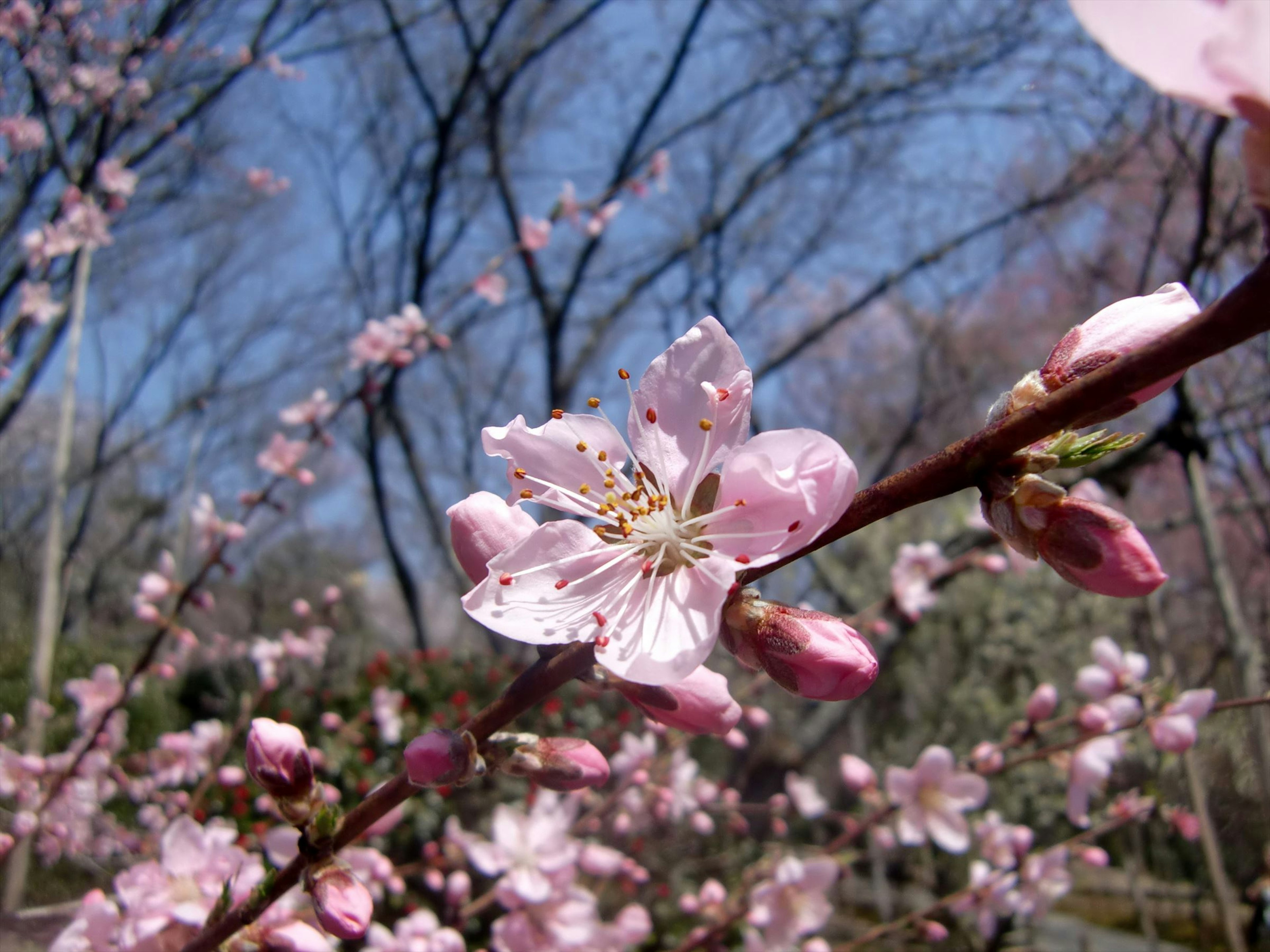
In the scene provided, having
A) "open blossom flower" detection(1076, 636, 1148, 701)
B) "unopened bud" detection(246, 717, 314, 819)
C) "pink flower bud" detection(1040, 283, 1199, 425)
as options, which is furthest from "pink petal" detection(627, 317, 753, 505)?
"open blossom flower" detection(1076, 636, 1148, 701)

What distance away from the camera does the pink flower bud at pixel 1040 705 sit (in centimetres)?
182

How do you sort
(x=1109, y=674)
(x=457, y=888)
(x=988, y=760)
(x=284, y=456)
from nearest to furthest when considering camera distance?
(x=1109, y=674) → (x=988, y=760) → (x=457, y=888) → (x=284, y=456)

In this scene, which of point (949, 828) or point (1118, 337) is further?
point (949, 828)

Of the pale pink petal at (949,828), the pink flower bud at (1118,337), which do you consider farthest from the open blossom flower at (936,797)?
the pink flower bud at (1118,337)

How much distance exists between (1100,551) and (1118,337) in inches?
6.0

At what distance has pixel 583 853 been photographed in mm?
2207

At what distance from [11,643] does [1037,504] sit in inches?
409

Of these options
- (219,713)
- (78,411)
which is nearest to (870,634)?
(219,713)

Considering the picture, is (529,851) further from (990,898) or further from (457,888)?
(990,898)

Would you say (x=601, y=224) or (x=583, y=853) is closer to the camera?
(x=583, y=853)

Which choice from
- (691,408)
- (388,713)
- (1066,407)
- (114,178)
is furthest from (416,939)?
(114,178)

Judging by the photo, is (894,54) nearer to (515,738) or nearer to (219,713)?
(515,738)

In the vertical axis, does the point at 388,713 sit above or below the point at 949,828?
above

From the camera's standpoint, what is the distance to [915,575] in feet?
10.5
